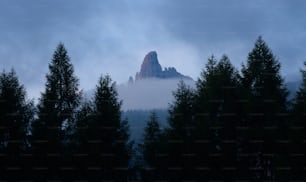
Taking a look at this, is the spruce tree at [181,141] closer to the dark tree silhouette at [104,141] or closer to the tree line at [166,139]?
the tree line at [166,139]

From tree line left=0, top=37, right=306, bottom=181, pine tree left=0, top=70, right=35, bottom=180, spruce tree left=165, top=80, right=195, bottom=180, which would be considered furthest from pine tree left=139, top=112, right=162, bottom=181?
pine tree left=0, top=70, right=35, bottom=180

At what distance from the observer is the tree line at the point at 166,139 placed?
4844 mm

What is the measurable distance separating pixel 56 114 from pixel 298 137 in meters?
2.73

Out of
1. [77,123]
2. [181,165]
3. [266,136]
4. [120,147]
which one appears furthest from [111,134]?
[266,136]

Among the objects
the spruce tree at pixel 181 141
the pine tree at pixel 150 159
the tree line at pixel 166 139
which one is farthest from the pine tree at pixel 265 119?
the pine tree at pixel 150 159

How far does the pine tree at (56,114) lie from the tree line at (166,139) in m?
0.01

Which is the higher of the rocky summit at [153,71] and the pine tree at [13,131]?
the rocky summit at [153,71]

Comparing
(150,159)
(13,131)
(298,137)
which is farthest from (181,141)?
(13,131)

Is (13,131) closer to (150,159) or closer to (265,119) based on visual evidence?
(150,159)

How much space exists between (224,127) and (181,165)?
2.50 ft

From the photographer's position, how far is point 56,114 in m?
5.45

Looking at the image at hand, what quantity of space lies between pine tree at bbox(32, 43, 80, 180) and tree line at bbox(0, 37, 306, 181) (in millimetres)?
14

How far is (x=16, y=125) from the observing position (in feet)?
16.0

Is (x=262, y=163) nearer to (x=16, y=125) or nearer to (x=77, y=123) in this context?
(x=77, y=123)
